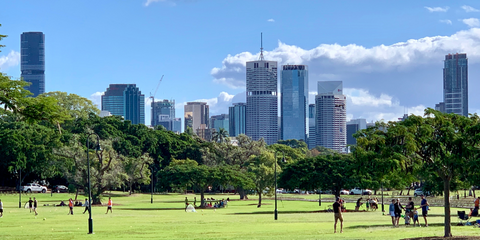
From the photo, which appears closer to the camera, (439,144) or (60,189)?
(439,144)

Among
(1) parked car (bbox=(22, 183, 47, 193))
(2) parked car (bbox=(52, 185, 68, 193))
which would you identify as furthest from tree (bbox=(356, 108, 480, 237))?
(2) parked car (bbox=(52, 185, 68, 193))

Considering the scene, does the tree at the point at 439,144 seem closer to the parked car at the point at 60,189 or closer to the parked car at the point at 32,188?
the parked car at the point at 32,188

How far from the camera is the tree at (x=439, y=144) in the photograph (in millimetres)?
27250

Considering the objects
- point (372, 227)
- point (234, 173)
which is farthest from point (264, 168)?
point (372, 227)

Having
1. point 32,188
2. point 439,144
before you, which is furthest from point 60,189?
point 439,144

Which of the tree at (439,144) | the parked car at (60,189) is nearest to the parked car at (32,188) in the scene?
the parked car at (60,189)

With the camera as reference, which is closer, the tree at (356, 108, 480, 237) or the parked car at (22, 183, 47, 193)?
the tree at (356, 108, 480, 237)

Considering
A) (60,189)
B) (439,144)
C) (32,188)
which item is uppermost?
(439,144)

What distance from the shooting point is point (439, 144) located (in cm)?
2767

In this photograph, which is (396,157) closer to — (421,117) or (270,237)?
(421,117)

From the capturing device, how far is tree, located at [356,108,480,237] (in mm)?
27250

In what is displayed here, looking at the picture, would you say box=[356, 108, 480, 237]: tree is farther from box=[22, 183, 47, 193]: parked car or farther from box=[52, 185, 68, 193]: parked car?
box=[52, 185, 68, 193]: parked car

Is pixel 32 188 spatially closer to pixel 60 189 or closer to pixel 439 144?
pixel 60 189

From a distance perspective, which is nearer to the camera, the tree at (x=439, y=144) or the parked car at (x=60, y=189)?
the tree at (x=439, y=144)
